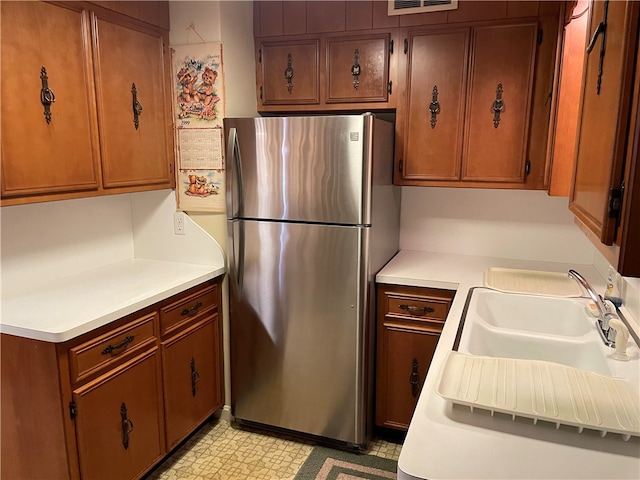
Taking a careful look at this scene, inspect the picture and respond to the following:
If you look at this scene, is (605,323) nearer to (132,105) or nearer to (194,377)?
(194,377)

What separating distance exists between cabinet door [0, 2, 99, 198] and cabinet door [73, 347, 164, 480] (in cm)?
79

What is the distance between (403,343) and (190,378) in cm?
106

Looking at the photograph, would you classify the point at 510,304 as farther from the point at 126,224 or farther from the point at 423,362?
the point at 126,224

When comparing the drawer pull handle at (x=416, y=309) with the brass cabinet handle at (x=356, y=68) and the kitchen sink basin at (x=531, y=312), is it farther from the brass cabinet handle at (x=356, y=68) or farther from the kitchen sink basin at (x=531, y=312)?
the brass cabinet handle at (x=356, y=68)

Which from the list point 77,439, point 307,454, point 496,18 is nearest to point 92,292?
point 77,439

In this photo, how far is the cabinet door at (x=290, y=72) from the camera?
2545 millimetres

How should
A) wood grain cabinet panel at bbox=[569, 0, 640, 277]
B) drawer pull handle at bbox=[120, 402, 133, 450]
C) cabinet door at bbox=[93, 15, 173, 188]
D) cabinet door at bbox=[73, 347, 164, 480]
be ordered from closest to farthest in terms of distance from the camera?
wood grain cabinet panel at bbox=[569, 0, 640, 277], cabinet door at bbox=[73, 347, 164, 480], drawer pull handle at bbox=[120, 402, 133, 450], cabinet door at bbox=[93, 15, 173, 188]

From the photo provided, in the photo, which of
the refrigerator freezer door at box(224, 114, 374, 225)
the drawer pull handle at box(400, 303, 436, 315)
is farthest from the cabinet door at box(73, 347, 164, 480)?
the drawer pull handle at box(400, 303, 436, 315)

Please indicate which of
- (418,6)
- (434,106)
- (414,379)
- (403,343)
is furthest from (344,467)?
(418,6)

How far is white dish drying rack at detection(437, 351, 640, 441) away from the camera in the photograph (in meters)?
1.05

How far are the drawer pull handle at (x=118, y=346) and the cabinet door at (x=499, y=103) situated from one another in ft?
5.70

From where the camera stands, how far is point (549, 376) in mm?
1239

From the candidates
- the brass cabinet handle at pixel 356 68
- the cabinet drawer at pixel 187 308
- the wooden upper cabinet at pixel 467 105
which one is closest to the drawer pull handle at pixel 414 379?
the wooden upper cabinet at pixel 467 105

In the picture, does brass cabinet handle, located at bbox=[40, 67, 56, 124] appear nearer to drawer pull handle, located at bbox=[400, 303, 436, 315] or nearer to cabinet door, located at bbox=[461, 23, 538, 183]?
drawer pull handle, located at bbox=[400, 303, 436, 315]
